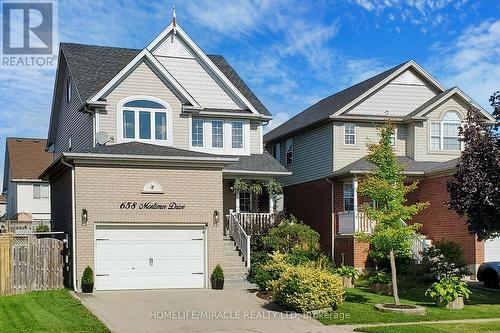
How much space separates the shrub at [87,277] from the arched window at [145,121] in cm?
620

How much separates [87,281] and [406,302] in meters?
10.2

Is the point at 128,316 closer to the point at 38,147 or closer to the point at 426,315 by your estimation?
the point at 426,315

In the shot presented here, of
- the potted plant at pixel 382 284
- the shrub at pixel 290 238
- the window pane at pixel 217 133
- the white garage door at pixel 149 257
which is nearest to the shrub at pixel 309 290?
the potted plant at pixel 382 284

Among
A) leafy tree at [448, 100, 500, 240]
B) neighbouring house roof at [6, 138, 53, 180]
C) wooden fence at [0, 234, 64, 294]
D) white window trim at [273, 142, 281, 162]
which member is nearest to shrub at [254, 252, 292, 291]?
leafy tree at [448, 100, 500, 240]

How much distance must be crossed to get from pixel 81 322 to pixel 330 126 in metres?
16.9

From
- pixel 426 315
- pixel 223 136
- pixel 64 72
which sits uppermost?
pixel 64 72

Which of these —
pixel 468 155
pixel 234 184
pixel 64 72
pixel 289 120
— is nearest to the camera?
pixel 468 155

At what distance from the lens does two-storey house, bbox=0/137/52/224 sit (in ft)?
167

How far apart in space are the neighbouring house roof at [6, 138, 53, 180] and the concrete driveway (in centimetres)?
3303

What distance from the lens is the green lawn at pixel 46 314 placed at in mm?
15165

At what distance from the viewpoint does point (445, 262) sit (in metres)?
23.0

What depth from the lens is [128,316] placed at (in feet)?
55.9

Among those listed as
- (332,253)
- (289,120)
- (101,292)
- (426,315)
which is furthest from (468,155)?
(289,120)

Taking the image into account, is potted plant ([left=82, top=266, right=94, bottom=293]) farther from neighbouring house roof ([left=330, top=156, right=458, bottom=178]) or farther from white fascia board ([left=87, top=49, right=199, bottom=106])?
neighbouring house roof ([left=330, top=156, right=458, bottom=178])
